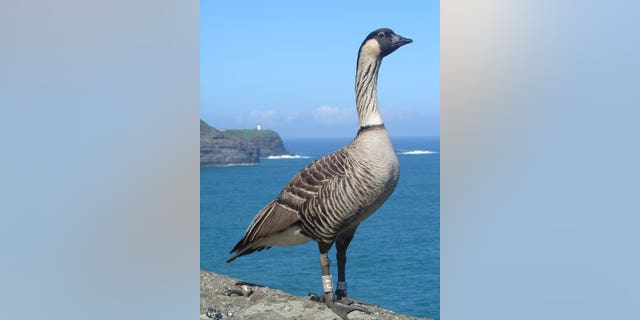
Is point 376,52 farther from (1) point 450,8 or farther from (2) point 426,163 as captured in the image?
(2) point 426,163

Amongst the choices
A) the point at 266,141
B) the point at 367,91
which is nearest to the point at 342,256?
A: the point at 367,91

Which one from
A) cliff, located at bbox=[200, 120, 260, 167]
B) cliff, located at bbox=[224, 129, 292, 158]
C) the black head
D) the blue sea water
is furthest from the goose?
cliff, located at bbox=[200, 120, 260, 167]

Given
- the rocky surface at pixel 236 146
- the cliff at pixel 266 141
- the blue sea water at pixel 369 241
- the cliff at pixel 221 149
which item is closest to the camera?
the blue sea water at pixel 369 241

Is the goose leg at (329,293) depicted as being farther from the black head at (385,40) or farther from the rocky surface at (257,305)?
the black head at (385,40)

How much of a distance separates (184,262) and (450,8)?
2837mm

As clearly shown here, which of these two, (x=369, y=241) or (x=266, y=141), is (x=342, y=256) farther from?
(x=266, y=141)

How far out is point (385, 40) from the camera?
498cm

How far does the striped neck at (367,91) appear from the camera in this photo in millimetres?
5000

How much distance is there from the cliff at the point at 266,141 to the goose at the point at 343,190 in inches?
88.5

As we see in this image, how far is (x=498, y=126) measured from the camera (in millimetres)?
5375

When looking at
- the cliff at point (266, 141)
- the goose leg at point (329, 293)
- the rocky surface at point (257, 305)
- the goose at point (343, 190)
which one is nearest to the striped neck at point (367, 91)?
the goose at point (343, 190)

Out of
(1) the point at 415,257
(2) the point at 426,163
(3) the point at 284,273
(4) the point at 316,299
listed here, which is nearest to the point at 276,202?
(4) the point at 316,299

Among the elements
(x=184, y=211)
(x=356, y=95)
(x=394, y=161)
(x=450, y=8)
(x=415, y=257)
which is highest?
(x=450, y=8)

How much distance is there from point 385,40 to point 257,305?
220 centimetres
